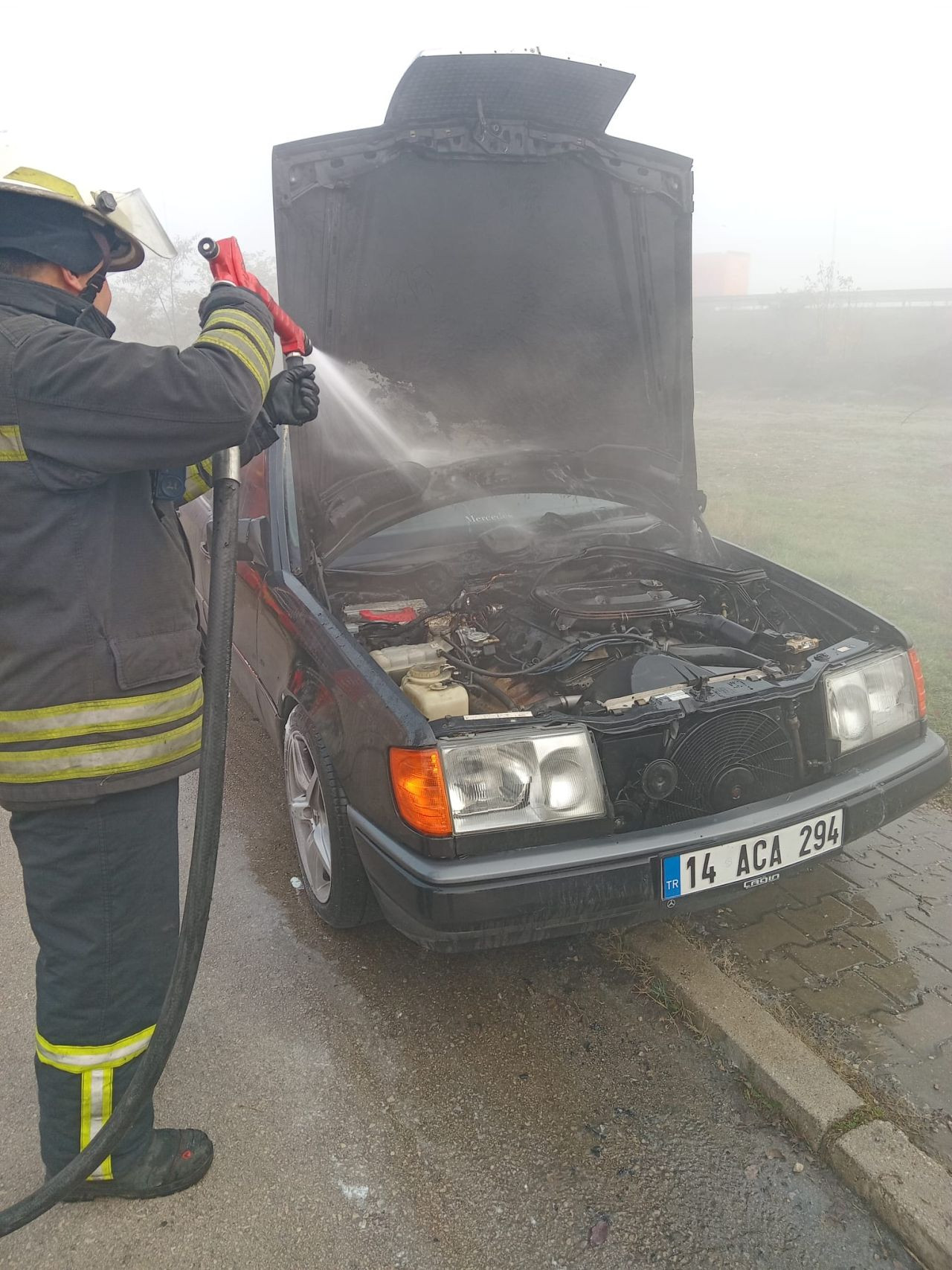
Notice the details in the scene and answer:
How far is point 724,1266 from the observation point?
1712 millimetres

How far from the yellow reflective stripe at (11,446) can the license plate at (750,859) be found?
174 centimetres

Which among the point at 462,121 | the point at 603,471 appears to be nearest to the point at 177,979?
the point at 603,471

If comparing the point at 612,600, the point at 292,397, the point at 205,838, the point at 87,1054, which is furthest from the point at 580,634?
the point at 87,1054

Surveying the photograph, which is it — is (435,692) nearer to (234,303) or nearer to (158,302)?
(234,303)

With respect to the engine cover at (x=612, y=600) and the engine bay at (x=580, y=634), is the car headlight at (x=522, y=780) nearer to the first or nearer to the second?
the engine bay at (x=580, y=634)

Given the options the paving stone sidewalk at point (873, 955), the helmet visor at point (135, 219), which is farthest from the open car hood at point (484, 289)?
the paving stone sidewalk at point (873, 955)

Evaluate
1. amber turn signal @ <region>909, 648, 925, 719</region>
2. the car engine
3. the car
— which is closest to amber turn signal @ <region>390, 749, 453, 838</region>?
the car

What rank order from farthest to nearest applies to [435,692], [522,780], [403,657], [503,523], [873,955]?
1. [503,523]
2. [403,657]
3. [873,955]
4. [435,692]
5. [522,780]

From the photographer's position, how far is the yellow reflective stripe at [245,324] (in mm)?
1769

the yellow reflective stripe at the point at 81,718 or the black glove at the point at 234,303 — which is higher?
the black glove at the point at 234,303

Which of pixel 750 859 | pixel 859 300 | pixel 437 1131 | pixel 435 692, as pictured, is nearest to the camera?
pixel 437 1131

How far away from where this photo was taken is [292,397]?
6.76 feet

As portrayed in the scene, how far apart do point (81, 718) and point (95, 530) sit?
0.38m

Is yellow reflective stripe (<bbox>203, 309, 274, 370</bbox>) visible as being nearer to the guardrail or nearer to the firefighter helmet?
the firefighter helmet
